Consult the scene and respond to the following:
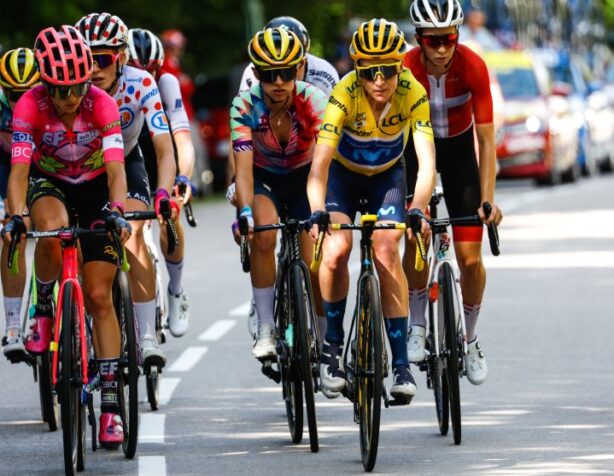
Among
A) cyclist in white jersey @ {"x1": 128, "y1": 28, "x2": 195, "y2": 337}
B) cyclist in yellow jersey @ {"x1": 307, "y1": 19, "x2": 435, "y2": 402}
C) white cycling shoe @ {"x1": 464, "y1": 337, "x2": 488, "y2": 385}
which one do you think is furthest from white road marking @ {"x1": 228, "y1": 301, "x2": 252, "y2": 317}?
cyclist in yellow jersey @ {"x1": 307, "y1": 19, "x2": 435, "y2": 402}

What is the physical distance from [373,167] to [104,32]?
5.41ft

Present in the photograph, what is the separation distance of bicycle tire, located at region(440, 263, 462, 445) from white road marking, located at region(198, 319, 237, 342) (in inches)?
180

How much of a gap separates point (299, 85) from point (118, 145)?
112cm

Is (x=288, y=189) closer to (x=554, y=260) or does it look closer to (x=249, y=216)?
(x=249, y=216)

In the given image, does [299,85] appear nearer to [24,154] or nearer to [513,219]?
[24,154]

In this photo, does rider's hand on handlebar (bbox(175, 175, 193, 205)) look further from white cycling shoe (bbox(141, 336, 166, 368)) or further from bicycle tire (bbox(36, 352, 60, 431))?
bicycle tire (bbox(36, 352, 60, 431))

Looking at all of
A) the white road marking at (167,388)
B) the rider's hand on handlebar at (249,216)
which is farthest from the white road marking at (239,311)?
the rider's hand on handlebar at (249,216)

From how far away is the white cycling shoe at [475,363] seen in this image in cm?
1017

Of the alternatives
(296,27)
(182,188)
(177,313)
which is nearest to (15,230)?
(182,188)

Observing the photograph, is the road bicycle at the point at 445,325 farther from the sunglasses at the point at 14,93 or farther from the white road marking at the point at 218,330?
the white road marking at the point at 218,330

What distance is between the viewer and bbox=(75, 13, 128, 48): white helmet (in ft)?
33.8

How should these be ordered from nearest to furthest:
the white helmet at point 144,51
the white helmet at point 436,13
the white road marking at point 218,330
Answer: the white helmet at point 436,13 → the white helmet at point 144,51 → the white road marking at point 218,330

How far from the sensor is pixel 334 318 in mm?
9531

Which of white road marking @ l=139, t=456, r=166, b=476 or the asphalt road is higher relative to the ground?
white road marking @ l=139, t=456, r=166, b=476
